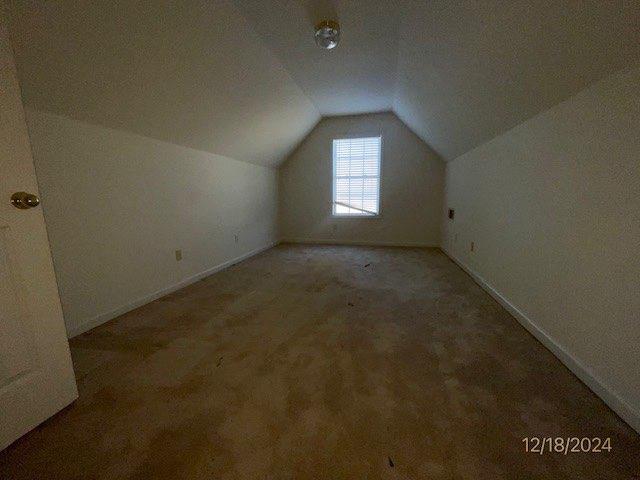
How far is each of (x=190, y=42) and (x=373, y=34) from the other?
1.50 m

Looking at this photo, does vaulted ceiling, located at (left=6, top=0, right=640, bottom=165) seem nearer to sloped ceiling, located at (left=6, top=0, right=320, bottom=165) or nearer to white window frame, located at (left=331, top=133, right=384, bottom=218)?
sloped ceiling, located at (left=6, top=0, right=320, bottom=165)

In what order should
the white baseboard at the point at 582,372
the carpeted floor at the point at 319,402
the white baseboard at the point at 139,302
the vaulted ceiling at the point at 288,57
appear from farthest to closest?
1. the white baseboard at the point at 139,302
2. the vaulted ceiling at the point at 288,57
3. the white baseboard at the point at 582,372
4. the carpeted floor at the point at 319,402

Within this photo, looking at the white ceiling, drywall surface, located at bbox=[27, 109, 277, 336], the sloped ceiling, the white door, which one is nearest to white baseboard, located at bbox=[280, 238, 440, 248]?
→ drywall surface, located at bbox=[27, 109, 277, 336]

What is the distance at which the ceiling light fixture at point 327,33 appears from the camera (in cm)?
204

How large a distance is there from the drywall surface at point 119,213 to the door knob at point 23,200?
2.84 feet

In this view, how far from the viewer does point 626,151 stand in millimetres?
1163

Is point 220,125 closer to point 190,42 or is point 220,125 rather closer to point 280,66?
point 280,66

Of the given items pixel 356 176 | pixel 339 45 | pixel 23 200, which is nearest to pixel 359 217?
pixel 356 176

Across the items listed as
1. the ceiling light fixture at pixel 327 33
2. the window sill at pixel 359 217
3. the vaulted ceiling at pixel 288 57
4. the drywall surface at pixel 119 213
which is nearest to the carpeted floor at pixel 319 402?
the drywall surface at pixel 119 213

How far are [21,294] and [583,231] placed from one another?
107 inches

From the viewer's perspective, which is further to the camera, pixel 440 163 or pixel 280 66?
pixel 440 163

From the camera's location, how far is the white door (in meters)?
0.99

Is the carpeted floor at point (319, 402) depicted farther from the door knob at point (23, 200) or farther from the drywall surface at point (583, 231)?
the door knob at point (23, 200)

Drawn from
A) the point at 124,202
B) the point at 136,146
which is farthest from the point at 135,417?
the point at 136,146
